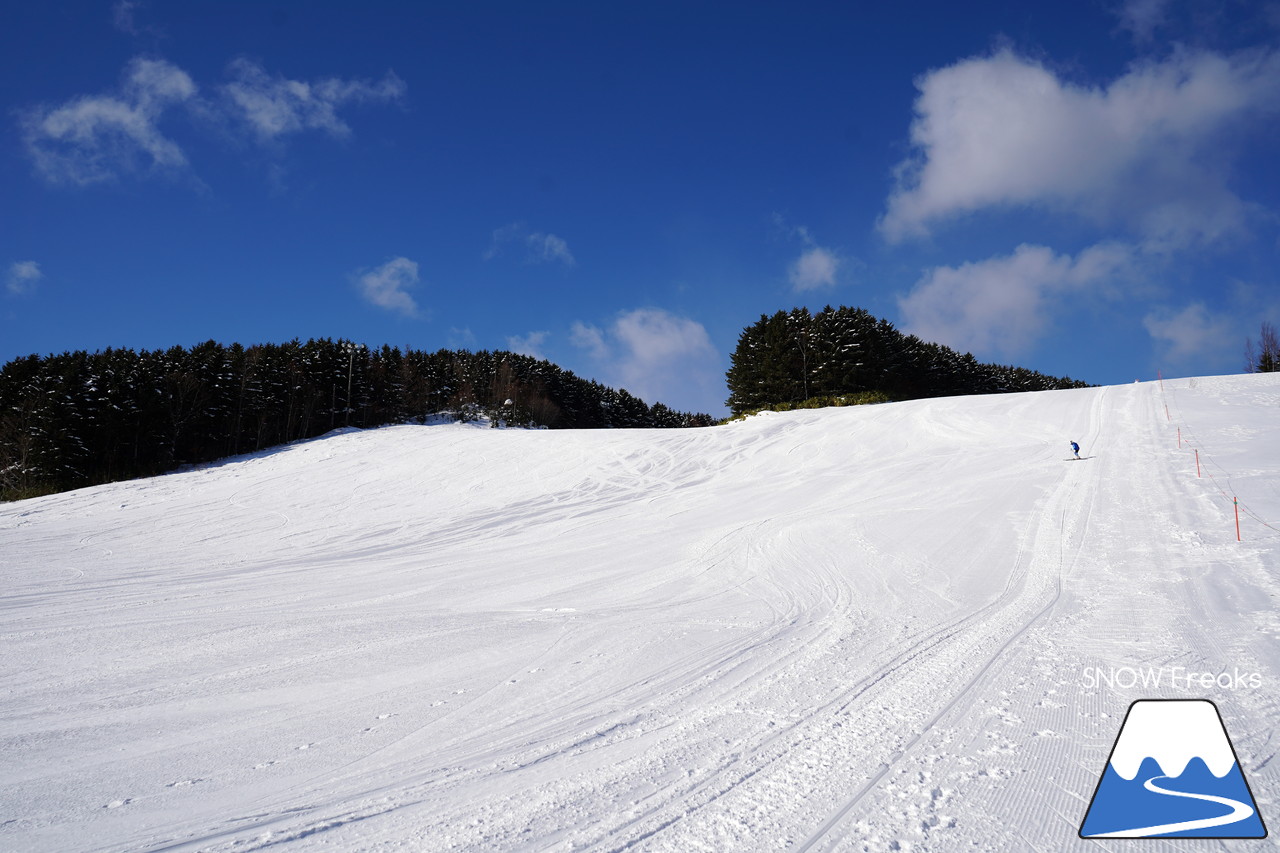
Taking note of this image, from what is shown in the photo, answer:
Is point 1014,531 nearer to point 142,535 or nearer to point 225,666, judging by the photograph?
point 225,666

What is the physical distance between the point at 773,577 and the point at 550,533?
705 centimetres

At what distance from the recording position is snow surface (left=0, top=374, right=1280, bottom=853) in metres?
3.32

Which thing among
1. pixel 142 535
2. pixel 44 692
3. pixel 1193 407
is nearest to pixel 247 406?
pixel 142 535

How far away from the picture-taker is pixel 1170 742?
327 centimetres

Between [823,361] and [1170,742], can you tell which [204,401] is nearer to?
[823,361]

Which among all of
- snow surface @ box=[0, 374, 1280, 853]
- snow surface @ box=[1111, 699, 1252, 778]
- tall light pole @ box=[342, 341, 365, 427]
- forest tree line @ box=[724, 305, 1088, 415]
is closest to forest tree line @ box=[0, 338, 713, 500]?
tall light pole @ box=[342, 341, 365, 427]

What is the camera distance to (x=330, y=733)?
14.6ft

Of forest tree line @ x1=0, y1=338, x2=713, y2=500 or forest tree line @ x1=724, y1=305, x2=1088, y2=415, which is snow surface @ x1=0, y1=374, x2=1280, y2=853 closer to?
forest tree line @ x1=0, y1=338, x2=713, y2=500

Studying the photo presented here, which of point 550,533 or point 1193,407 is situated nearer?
point 550,533

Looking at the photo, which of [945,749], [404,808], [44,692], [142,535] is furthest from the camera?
[142,535]

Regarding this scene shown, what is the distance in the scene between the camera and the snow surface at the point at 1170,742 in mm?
3180

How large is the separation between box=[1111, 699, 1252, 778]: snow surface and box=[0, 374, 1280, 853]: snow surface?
0.87 ft

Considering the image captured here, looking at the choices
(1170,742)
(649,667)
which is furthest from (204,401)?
(1170,742)

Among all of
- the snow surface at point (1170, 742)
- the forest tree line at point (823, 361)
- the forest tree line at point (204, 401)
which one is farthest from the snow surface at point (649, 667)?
the forest tree line at point (823, 361)
